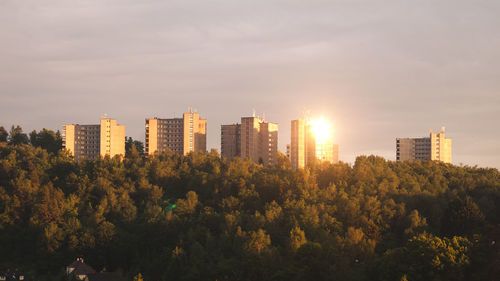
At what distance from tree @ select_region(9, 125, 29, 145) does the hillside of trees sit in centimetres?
1825

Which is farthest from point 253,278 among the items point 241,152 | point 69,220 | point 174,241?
point 241,152

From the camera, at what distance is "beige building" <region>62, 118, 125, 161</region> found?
11456 cm

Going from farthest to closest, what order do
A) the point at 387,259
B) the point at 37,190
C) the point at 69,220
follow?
the point at 37,190 < the point at 69,220 < the point at 387,259

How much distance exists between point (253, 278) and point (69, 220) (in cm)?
2764

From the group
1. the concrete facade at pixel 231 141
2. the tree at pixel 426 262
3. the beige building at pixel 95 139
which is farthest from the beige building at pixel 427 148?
the tree at pixel 426 262

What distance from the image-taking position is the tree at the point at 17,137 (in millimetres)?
126500

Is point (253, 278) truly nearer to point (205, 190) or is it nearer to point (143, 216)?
point (143, 216)

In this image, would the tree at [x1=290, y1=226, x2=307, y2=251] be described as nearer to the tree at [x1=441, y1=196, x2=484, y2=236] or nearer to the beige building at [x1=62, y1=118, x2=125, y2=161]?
the tree at [x1=441, y1=196, x2=484, y2=236]

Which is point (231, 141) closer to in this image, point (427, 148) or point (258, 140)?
point (258, 140)

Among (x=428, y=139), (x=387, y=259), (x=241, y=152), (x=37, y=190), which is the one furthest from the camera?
(x=428, y=139)

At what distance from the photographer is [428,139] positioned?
124 meters

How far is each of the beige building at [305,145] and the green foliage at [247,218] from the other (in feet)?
12.7

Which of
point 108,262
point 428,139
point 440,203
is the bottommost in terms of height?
point 108,262

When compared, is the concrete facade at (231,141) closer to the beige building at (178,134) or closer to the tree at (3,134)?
the beige building at (178,134)
